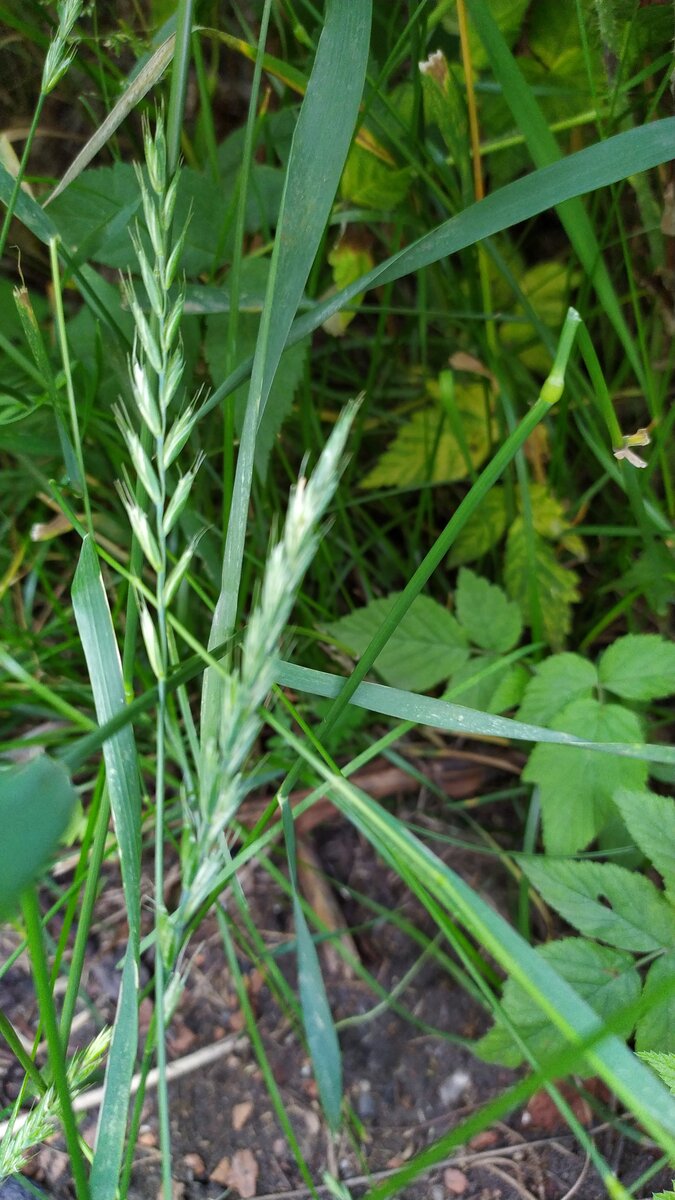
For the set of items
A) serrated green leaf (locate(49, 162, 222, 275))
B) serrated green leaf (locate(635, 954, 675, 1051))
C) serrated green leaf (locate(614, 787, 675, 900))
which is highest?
serrated green leaf (locate(49, 162, 222, 275))

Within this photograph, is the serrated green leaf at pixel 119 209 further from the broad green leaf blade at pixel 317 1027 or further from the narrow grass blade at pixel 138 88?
the broad green leaf blade at pixel 317 1027

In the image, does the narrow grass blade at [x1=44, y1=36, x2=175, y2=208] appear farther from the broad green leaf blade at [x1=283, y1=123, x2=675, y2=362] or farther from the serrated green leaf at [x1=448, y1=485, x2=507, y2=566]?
the serrated green leaf at [x1=448, y1=485, x2=507, y2=566]

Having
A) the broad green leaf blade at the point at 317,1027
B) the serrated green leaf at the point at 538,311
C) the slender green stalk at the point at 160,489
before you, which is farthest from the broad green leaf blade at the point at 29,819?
the serrated green leaf at the point at 538,311

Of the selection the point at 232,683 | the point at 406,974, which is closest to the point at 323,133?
the point at 232,683

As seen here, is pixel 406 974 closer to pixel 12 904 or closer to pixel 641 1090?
pixel 641 1090

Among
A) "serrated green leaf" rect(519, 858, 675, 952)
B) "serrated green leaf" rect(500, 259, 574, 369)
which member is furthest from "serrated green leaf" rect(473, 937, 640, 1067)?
"serrated green leaf" rect(500, 259, 574, 369)

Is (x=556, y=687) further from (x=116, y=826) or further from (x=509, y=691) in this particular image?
(x=116, y=826)
